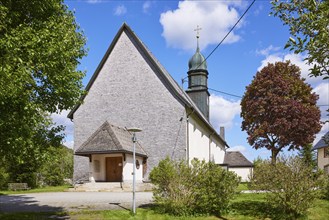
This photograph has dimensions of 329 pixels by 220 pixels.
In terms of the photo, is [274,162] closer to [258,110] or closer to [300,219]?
[300,219]

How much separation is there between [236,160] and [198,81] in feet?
72.1

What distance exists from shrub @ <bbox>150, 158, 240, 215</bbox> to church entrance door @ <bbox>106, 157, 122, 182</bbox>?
1311 cm

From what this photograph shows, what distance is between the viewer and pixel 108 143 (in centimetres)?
2366

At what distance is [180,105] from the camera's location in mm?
25484

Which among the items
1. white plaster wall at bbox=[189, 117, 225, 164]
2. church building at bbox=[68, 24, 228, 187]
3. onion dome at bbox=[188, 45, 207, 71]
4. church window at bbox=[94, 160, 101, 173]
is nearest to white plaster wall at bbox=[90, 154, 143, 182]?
church building at bbox=[68, 24, 228, 187]

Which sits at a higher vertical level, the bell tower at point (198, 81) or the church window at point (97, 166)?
the bell tower at point (198, 81)

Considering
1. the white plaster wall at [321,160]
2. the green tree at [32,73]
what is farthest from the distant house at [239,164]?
the green tree at [32,73]

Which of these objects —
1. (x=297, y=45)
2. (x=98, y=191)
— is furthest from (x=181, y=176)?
(x=98, y=191)

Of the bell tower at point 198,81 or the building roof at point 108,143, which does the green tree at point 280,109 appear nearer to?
the bell tower at point 198,81

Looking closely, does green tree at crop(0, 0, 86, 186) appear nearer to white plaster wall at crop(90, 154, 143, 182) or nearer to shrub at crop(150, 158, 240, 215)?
shrub at crop(150, 158, 240, 215)

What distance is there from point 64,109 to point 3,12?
3.65m

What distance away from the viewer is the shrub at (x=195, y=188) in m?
12.3

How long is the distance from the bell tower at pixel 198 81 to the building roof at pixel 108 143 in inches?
541

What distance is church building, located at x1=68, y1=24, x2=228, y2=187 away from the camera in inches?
969
